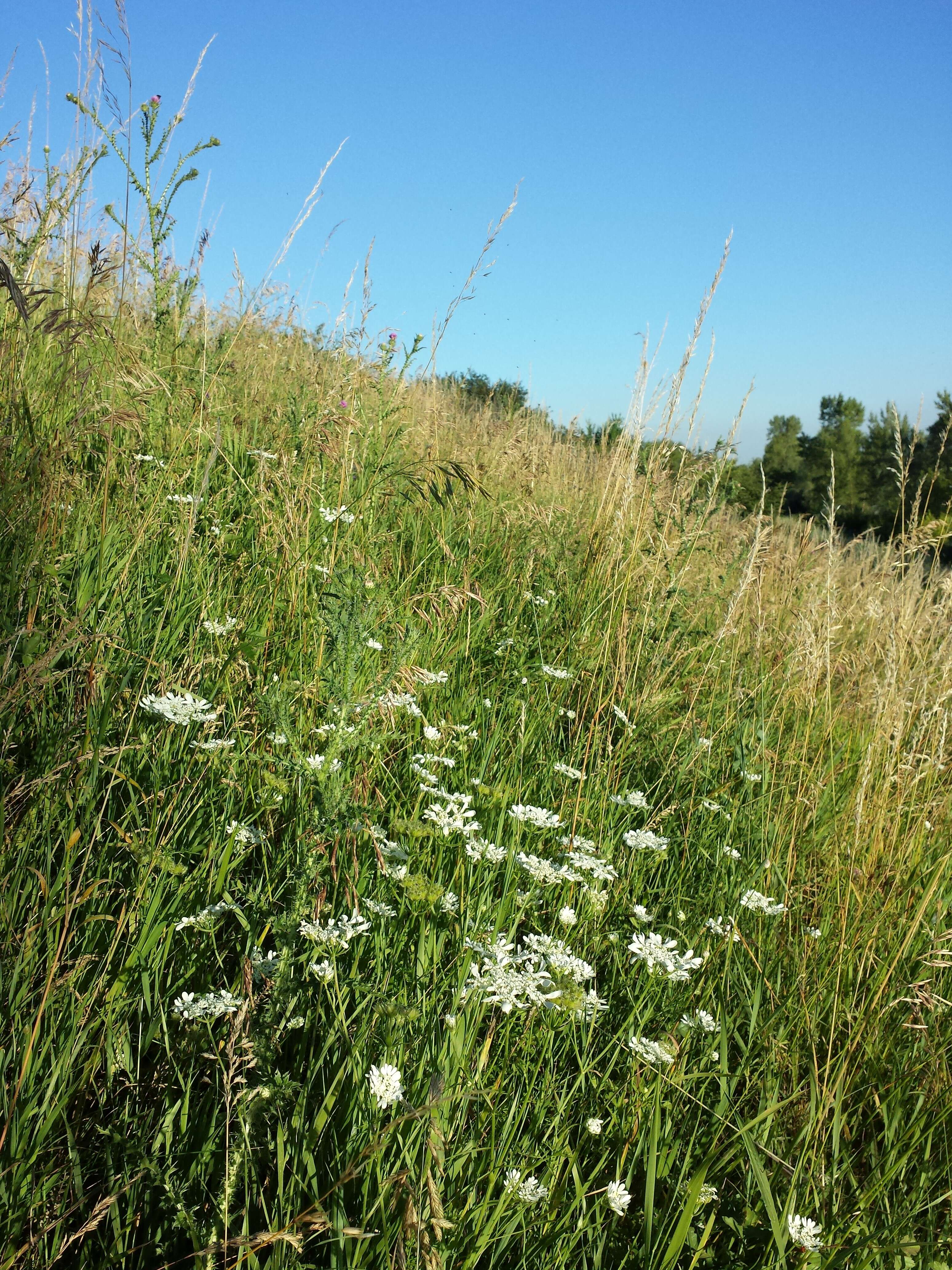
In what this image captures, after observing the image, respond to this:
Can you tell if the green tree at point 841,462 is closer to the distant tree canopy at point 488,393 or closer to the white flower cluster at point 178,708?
the distant tree canopy at point 488,393

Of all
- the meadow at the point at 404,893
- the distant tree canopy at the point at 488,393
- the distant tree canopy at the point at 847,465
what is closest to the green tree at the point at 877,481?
the distant tree canopy at the point at 847,465

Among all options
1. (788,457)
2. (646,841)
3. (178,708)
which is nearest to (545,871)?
(646,841)

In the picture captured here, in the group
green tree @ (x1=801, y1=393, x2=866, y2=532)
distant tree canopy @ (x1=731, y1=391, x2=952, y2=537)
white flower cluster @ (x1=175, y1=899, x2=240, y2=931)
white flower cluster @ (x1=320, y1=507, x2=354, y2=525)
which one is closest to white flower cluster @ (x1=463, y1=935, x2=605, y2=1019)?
white flower cluster @ (x1=175, y1=899, x2=240, y2=931)

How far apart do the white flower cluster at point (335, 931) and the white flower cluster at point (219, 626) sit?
2.93ft

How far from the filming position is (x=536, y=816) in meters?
1.68

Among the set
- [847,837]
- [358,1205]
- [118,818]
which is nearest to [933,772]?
[847,837]

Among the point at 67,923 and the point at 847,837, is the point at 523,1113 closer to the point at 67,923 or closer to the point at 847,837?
the point at 67,923

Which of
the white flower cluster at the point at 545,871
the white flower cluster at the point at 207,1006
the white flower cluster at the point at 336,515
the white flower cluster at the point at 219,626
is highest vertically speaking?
the white flower cluster at the point at 336,515

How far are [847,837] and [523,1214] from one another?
1440 millimetres

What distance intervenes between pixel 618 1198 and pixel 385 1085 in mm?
435

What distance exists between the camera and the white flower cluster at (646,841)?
176 cm

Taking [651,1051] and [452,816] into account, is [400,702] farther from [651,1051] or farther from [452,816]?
[651,1051]

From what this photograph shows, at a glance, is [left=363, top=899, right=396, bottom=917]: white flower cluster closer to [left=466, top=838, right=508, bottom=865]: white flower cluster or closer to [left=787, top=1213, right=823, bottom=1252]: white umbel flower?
[left=466, top=838, right=508, bottom=865]: white flower cluster

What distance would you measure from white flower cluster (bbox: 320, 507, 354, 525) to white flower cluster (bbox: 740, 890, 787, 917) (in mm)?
1601
